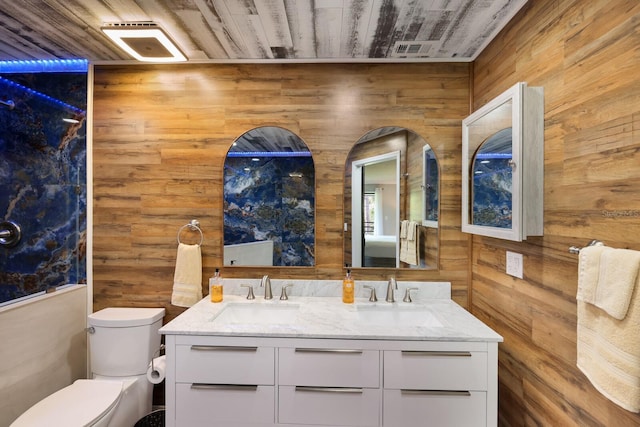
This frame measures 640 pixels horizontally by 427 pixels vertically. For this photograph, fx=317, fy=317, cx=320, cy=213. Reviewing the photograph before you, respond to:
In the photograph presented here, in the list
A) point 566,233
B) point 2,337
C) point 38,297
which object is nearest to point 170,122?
point 38,297

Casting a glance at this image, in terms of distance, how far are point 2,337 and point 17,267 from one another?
20.6 inches

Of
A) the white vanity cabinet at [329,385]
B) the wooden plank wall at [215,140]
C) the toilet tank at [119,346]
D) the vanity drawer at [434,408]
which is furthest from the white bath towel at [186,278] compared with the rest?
the vanity drawer at [434,408]

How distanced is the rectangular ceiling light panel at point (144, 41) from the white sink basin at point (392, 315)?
73.1 inches

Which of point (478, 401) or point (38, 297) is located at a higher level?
point (38, 297)

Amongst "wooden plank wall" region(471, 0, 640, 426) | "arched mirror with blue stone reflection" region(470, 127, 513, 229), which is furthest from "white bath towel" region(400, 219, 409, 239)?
"wooden plank wall" region(471, 0, 640, 426)

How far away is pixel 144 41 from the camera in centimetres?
175

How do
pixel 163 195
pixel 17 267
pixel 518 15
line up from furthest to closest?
pixel 163 195, pixel 17 267, pixel 518 15

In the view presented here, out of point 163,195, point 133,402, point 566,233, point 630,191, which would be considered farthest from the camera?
point 163,195

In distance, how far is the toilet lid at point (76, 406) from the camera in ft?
4.66

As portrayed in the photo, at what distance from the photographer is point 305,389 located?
147 cm

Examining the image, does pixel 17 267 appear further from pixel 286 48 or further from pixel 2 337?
pixel 286 48

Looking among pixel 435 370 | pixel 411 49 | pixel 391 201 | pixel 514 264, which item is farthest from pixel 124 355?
pixel 411 49

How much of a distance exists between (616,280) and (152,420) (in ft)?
7.52

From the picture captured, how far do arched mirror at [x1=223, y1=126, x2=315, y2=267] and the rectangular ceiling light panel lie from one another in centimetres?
63
